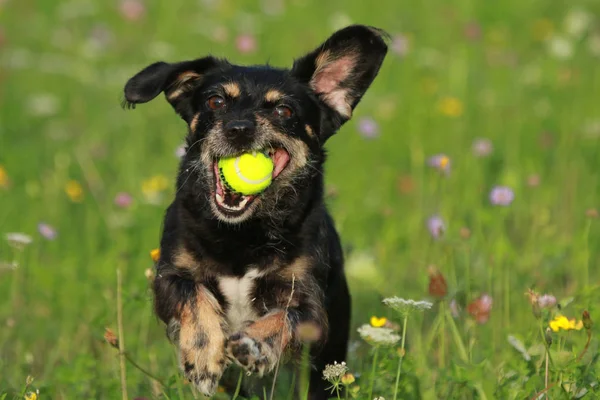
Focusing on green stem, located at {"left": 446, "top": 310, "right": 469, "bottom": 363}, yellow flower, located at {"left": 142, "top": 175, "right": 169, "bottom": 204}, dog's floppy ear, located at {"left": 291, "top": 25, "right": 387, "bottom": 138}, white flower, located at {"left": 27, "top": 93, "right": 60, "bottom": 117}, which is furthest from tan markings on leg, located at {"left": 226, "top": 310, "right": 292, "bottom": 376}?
white flower, located at {"left": 27, "top": 93, "right": 60, "bottom": 117}

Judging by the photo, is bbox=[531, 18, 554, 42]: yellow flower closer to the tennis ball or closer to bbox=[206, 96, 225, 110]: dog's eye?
bbox=[206, 96, 225, 110]: dog's eye

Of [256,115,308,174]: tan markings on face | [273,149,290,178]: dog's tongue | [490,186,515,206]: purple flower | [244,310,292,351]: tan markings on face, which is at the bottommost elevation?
[244,310,292,351]: tan markings on face

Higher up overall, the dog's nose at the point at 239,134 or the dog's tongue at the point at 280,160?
the dog's tongue at the point at 280,160

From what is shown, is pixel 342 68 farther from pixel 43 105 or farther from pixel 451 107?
pixel 43 105

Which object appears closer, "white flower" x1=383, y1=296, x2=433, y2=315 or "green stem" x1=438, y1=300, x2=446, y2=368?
"white flower" x1=383, y1=296, x2=433, y2=315

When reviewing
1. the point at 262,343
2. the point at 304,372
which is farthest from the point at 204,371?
the point at 304,372

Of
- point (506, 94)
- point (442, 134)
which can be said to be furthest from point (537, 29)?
point (442, 134)

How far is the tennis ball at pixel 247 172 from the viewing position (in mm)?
4109

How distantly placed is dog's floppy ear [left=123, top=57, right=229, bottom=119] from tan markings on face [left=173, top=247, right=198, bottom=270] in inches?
25.0

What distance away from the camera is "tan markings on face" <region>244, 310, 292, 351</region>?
3.92 meters

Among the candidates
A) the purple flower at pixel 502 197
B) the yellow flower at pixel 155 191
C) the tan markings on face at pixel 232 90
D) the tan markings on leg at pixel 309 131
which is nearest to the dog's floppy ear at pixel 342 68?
the tan markings on leg at pixel 309 131

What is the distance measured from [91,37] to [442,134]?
419 cm

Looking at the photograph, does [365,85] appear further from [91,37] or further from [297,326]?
[91,37]

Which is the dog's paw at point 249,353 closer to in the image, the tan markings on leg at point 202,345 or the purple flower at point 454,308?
the tan markings on leg at point 202,345
